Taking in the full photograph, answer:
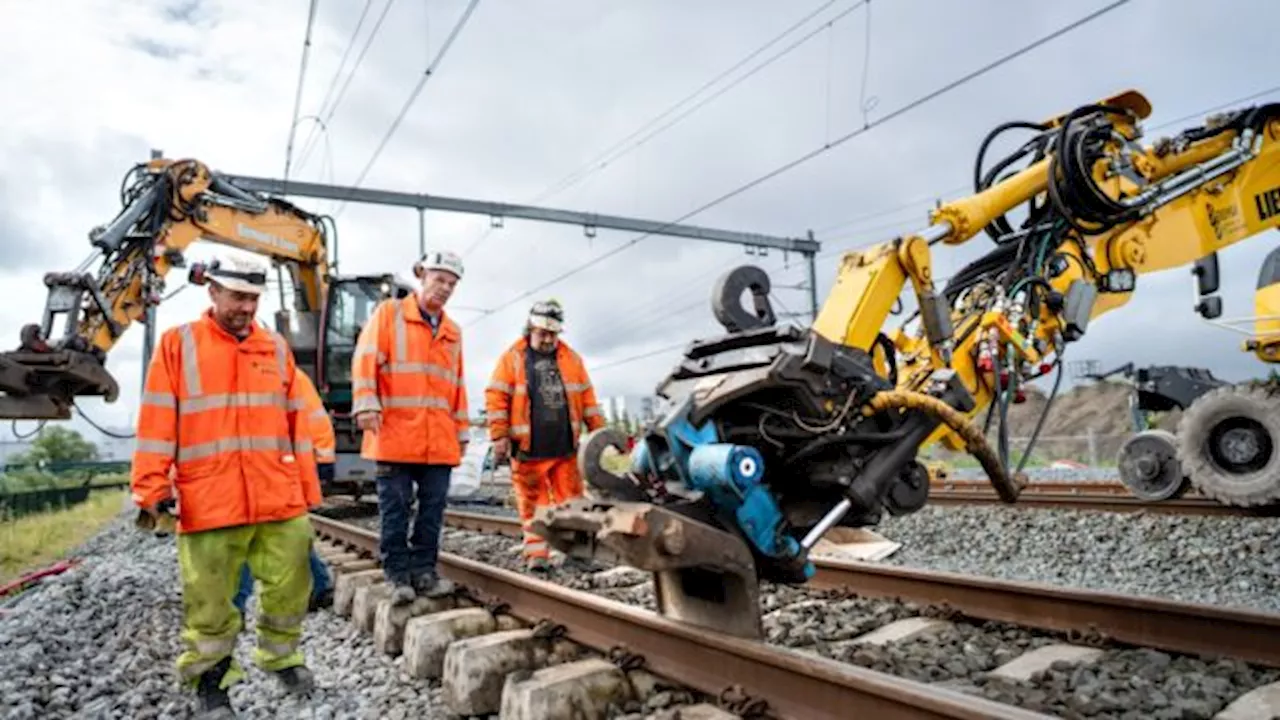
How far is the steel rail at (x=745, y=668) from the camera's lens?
2344mm

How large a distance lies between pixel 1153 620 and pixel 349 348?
10.1 m

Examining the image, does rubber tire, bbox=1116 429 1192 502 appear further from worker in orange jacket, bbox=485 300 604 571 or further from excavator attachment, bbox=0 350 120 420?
excavator attachment, bbox=0 350 120 420

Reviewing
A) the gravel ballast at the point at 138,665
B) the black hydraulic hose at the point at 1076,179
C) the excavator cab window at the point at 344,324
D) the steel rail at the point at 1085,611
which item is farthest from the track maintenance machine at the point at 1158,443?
the excavator cab window at the point at 344,324

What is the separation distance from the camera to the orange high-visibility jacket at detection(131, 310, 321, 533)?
11.2 feet

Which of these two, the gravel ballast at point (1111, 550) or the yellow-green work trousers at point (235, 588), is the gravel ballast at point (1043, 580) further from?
the yellow-green work trousers at point (235, 588)

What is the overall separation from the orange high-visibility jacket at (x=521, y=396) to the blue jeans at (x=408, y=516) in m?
1.01

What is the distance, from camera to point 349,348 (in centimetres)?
1125

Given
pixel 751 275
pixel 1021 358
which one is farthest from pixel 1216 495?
pixel 751 275

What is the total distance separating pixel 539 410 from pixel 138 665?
9.15 ft

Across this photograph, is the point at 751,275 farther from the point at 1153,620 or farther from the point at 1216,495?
the point at 1216,495

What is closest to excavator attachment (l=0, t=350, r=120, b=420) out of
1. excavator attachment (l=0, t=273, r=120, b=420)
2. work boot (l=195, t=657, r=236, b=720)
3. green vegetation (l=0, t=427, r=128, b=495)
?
excavator attachment (l=0, t=273, r=120, b=420)

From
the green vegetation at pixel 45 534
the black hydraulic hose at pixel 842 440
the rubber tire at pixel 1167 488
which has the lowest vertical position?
the green vegetation at pixel 45 534

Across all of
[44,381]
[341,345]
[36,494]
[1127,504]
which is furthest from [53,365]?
[36,494]

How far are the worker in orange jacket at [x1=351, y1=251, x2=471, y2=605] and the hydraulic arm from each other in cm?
548
